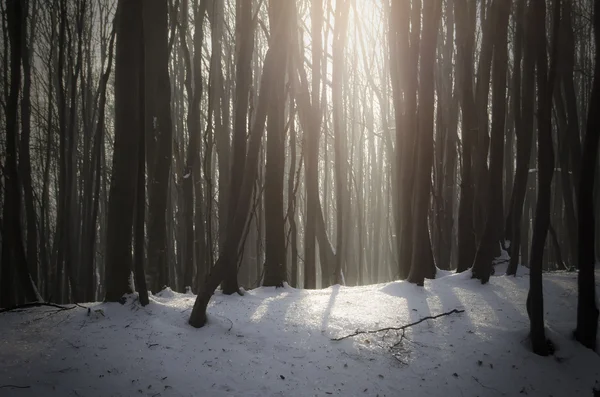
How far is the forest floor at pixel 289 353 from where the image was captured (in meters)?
2.37

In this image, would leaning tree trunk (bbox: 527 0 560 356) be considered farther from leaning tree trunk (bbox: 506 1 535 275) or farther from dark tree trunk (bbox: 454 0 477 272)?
dark tree trunk (bbox: 454 0 477 272)

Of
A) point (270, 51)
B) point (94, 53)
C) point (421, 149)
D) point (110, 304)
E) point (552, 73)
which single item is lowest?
point (110, 304)

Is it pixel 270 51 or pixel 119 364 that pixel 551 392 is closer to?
pixel 119 364

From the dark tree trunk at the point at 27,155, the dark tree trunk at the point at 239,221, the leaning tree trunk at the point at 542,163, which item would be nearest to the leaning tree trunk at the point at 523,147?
the leaning tree trunk at the point at 542,163

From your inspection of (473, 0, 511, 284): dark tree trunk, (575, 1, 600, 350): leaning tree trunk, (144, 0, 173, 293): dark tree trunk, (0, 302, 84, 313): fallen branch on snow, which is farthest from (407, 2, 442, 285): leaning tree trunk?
(0, 302, 84, 313): fallen branch on snow

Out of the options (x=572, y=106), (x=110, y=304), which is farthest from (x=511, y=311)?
(x=572, y=106)

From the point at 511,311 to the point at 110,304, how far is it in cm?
392

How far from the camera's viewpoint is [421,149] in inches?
183

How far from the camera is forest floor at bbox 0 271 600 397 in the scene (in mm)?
2373

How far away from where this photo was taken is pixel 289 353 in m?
2.85

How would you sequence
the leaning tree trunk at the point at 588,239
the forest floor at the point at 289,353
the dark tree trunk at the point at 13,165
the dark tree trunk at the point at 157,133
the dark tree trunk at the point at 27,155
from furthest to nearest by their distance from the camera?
1. the dark tree trunk at the point at 27,155
2. the dark tree trunk at the point at 157,133
3. the dark tree trunk at the point at 13,165
4. the leaning tree trunk at the point at 588,239
5. the forest floor at the point at 289,353

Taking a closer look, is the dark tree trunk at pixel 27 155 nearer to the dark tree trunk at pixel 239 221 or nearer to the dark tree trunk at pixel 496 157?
the dark tree trunk at pixel 239 221

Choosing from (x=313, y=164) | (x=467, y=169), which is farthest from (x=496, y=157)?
(x=313, y=164)

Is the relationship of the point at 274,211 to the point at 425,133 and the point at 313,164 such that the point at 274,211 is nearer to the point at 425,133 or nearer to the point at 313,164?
the point at 313,164
